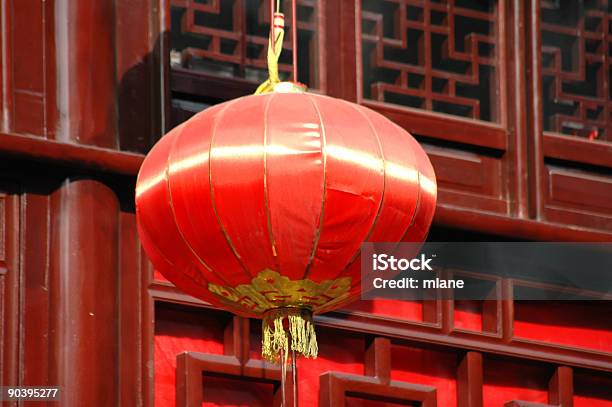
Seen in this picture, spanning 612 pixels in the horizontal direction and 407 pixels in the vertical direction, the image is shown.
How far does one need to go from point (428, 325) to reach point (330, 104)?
1.97 meters

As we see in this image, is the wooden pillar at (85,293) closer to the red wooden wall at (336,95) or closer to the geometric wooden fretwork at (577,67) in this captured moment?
the red wooden wall at (336,95)

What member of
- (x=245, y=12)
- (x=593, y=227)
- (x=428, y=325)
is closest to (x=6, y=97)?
(x=245, y=12)

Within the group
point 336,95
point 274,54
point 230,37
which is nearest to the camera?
point 274,54

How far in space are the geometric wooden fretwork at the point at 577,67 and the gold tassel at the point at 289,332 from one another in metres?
2.59

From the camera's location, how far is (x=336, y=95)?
348 inches

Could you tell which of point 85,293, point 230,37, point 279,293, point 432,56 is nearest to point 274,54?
point 279,293

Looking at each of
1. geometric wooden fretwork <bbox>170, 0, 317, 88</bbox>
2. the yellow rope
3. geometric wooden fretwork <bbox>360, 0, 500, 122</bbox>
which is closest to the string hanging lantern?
the yellow rope

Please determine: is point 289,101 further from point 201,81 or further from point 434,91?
point 434,91

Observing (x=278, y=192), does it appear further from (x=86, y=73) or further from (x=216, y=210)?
(x=86, y=73)

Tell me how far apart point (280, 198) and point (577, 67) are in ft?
10.2

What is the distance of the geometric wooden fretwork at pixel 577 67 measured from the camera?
31.0ft

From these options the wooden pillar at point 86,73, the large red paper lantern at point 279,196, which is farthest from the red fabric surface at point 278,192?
the wooden pillar at point 86,73

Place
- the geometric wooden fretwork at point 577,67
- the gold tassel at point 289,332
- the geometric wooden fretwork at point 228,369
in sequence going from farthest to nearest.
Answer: the geometric wooden fretwork at point 577,67 < the geometric wooden fretwork at point 228,369 < the gold tassel at point 289,332

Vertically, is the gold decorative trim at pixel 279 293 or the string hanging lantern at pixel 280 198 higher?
the string hanging lantern at pixel 280 198
